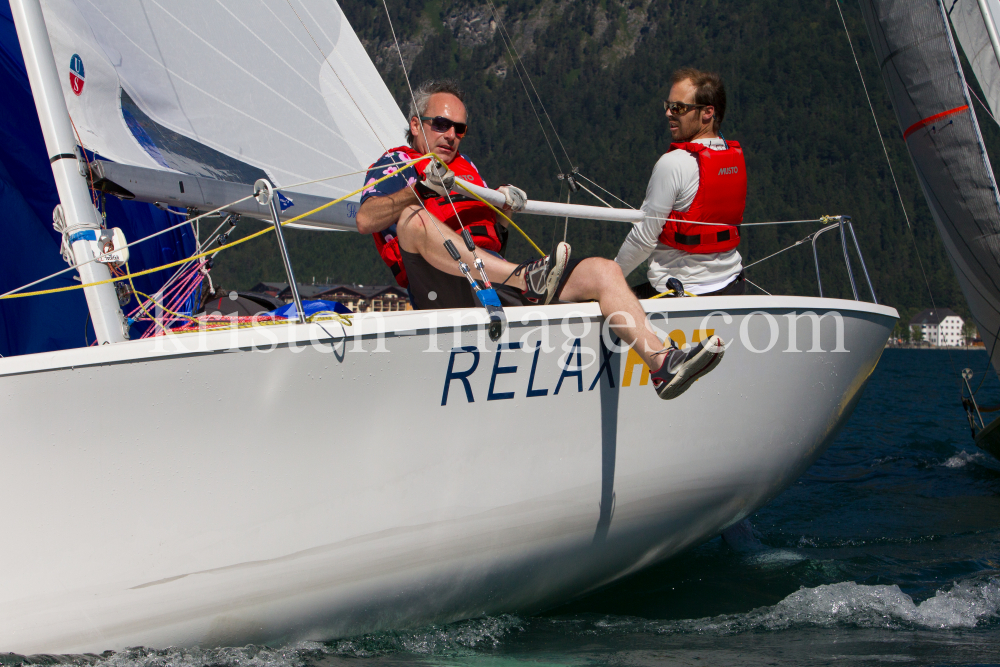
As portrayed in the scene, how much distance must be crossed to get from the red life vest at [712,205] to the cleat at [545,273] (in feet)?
2.27

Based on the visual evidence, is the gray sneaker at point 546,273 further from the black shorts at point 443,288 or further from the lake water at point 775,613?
the lake water at point 775,613

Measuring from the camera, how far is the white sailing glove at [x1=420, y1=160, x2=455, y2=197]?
86.3 inches

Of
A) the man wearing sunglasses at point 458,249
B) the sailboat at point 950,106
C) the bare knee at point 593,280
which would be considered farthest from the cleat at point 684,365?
the sailboat at point 950,106

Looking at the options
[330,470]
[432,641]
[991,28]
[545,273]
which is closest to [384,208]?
[545,273]

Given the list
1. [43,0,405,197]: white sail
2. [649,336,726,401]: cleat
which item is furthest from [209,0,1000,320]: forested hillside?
[649,336,726,401]: cleat

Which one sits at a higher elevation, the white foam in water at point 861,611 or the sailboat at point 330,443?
the sailboat at point 330,443

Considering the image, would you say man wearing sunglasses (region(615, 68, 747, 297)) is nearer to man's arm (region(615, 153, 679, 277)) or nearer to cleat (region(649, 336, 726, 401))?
man's arm (region(615, 153, 679, 277))

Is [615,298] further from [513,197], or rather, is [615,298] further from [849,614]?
[849,614]

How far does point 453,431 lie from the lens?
2158 mm

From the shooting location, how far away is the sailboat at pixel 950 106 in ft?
18.1

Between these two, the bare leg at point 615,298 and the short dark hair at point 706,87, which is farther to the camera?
the short dark hair at point 706,87

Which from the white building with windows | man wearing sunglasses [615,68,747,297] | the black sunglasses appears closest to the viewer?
the black sunglasses

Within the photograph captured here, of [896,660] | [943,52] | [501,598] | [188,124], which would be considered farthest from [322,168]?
[943,52]

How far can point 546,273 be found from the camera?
217cm
